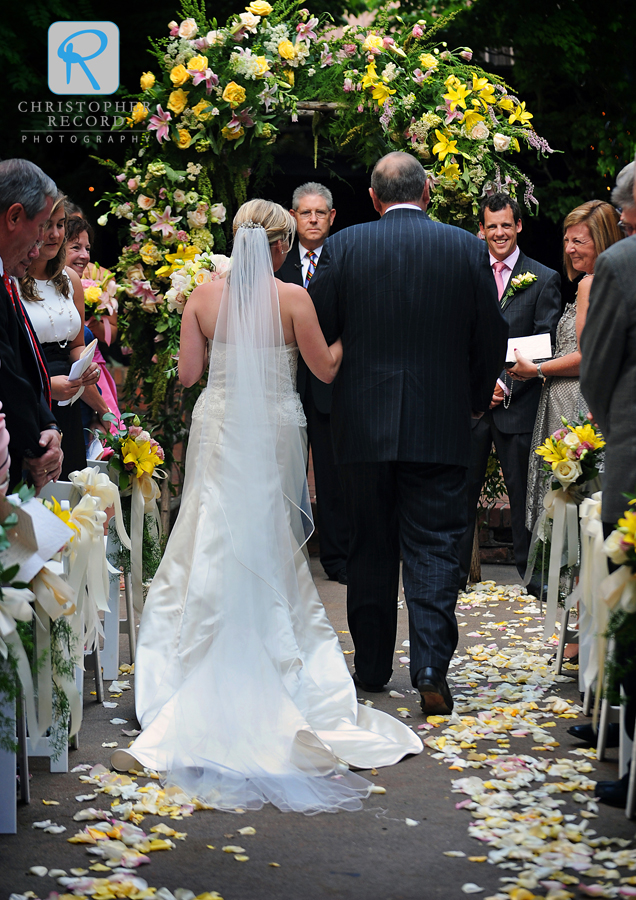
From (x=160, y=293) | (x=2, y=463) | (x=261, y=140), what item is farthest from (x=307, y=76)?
(x=2, y=463)

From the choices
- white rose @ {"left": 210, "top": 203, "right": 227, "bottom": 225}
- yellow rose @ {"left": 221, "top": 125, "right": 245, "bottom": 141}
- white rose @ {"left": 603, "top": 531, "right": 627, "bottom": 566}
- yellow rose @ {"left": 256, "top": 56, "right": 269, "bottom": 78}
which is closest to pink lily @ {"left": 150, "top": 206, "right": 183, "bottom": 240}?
white rose @ {"left": 210, "top": 203, "right": 227, "bottom": 225}

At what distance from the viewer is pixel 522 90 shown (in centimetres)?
962

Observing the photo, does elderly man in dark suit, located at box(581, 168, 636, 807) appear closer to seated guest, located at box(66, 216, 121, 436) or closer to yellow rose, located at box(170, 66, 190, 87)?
seated guest, located at box(66, 216, 121, 436)

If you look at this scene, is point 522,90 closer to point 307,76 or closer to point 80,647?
point 307,76

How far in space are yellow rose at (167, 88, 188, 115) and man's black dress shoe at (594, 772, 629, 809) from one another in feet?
14.0

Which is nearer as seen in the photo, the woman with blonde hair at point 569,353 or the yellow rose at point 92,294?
the woman with blonde hair at point 569,353

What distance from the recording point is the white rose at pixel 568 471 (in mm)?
3979

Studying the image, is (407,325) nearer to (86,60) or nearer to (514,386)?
(514,386)

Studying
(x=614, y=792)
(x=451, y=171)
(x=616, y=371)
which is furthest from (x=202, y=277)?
(x=614, y=792)

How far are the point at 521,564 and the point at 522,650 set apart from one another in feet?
2.55

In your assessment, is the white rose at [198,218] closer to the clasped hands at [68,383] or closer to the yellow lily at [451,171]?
the yellow lily at [451,171]

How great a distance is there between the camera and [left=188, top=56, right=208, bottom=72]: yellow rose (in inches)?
218

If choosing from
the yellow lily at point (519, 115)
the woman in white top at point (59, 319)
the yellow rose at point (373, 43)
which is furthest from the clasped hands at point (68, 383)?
the yellow lily at point (519, 115)

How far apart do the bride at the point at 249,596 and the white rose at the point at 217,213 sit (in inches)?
77.3
